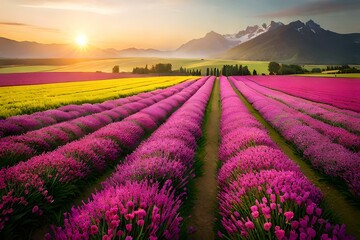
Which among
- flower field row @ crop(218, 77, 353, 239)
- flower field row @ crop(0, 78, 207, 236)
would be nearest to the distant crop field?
flower field row @ crop(0, 78, 207, 236)

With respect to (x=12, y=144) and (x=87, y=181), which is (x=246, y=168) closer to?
(x=87, y=181)

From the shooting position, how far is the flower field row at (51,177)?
3922mm

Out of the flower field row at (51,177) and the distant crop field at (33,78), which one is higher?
the flower field row at (51,177)

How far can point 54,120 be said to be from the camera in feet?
40.3

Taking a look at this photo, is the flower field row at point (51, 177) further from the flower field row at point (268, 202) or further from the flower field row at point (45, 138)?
the flower field row at point (268, 202)

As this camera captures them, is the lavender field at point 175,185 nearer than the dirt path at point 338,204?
Yes

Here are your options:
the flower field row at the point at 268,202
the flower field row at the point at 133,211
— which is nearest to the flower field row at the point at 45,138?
Result: the flower field row at the point at 133,211

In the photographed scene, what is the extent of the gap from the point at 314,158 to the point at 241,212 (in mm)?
4838

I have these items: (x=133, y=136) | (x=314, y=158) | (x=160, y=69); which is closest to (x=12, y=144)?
(x=133, y=136)

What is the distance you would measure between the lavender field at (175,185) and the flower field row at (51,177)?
0.07 ft

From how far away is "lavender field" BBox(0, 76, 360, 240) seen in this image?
2873 millimetres

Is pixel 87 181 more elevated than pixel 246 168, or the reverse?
pixel 246 168

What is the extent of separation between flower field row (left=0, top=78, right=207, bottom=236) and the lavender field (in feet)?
0.07

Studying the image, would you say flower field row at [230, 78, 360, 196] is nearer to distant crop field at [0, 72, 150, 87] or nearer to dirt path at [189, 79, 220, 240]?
dirt path at [189, 79, 220, 240]
